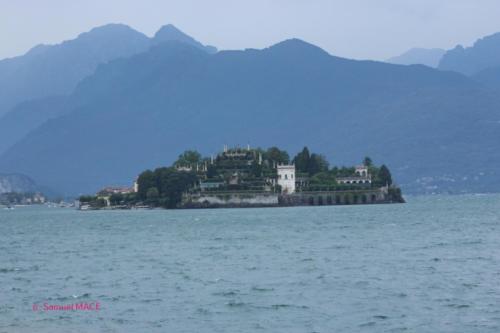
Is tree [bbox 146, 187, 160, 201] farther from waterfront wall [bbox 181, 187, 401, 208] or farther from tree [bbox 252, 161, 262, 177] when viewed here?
tree [bbox 252, 161, 262, 177]

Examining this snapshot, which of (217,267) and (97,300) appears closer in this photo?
(97,300)

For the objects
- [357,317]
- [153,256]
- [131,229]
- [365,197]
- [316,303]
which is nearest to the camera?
[357,317]

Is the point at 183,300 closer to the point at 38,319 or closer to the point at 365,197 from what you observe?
the point at 38,319

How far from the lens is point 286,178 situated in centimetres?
19200

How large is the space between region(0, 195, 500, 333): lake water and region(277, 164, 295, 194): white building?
9360 centimetres

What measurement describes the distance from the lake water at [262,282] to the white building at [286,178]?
93.6 metres

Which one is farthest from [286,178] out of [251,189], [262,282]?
[262,282]

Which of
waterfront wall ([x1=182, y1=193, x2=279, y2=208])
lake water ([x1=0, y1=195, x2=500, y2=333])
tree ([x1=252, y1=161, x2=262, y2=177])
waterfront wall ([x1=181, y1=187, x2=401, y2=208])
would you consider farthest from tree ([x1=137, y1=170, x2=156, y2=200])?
lake water ([x1=0, y1=195, x2=500, y2=333])

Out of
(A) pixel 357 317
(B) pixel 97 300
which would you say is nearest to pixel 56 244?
(B) pixel 97 300

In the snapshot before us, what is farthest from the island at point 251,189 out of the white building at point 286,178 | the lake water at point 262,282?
the lake water at point 262,282

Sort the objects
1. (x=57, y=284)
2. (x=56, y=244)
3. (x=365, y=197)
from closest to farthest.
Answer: (x=57, y=284)
(x=56, y=244)
(x=365, y=197)

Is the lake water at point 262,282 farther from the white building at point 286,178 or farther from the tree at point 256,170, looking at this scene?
the tree at point 256,170

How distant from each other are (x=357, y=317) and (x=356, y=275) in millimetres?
12960

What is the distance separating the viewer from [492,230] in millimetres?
96438
